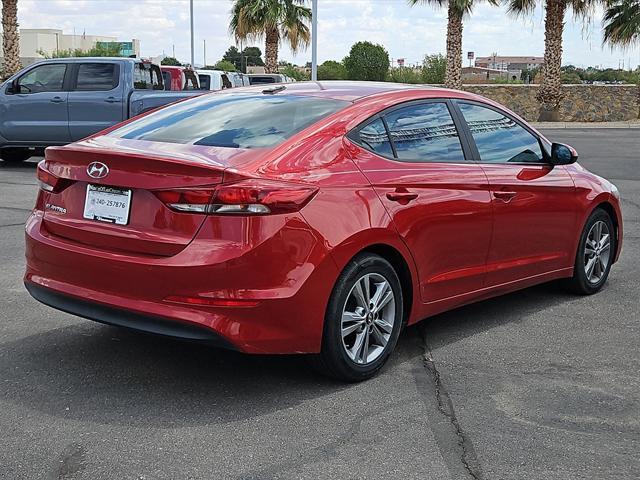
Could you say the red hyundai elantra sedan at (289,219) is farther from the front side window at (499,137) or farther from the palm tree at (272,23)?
the palm tree at (272,23)

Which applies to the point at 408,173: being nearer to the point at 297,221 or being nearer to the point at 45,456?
the point at 297,221

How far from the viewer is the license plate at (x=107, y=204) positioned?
434cm

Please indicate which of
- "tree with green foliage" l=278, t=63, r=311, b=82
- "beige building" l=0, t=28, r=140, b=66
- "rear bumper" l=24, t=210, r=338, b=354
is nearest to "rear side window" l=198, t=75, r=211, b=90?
"rear bumper" l=24, t=210, r=338, b=354

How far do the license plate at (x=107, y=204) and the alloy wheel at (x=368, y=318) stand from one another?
1.21 m

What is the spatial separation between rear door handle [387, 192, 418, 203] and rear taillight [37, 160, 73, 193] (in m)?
1.69

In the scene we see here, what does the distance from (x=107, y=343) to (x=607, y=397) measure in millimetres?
2856

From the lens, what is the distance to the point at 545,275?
20.5 ft

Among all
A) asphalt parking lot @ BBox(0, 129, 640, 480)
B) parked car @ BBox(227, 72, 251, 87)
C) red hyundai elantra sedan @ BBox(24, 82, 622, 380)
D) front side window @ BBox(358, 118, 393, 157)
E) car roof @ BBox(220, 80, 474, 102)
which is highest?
parked car @ BBox(227, 72, 251, 87)

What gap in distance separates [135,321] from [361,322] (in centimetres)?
118

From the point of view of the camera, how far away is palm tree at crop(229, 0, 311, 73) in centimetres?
3916

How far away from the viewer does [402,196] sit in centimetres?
484

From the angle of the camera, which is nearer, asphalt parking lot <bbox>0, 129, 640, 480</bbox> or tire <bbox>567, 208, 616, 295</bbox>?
asphalt parking lot <bbox>0, 129, 640, 480</bbox>

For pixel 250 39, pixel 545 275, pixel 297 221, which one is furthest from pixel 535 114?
pixel 297 221

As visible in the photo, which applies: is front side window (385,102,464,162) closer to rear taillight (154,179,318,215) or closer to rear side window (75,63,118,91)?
rear taillight (154,179,318,215)
